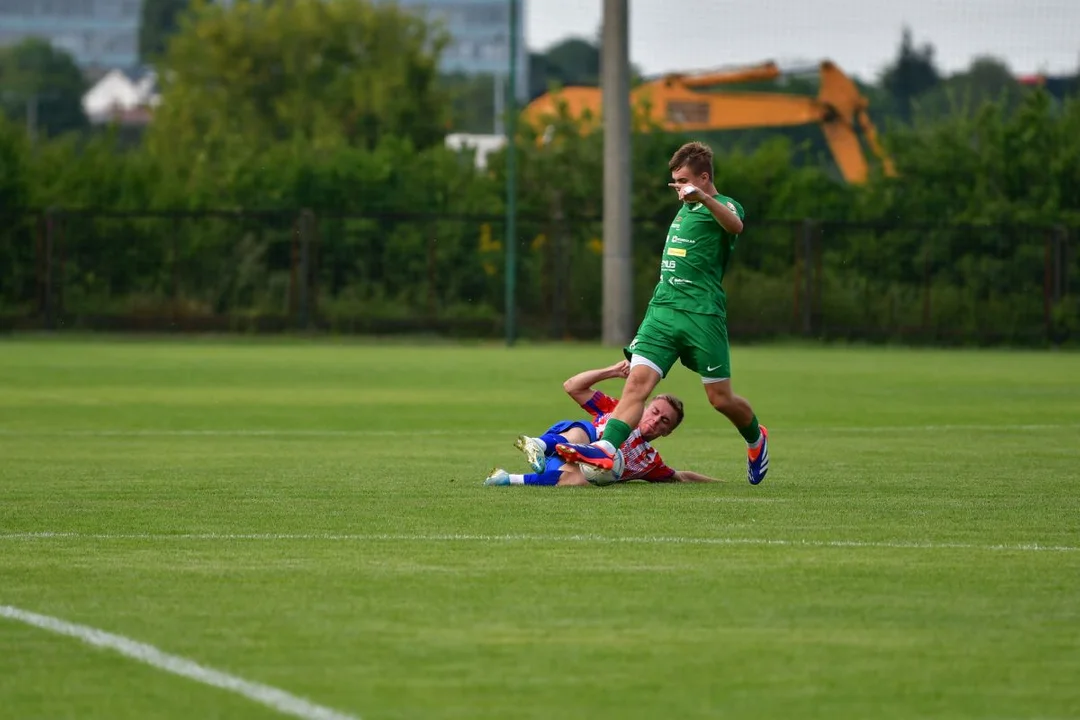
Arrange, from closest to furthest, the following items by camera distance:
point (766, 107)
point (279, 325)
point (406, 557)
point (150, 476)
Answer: point (406, 557), point (150, 476), point (279, 325), point (766, 107)

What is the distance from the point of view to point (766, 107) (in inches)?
2261

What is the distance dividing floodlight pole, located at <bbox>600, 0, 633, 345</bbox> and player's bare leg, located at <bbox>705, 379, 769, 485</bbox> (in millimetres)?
26319

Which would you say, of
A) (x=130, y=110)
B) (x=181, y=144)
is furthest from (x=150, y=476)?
(x=130, y=110)

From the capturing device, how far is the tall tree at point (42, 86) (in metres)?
126

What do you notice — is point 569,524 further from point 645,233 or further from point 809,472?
point 645,233

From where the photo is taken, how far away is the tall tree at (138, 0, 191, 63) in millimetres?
169750

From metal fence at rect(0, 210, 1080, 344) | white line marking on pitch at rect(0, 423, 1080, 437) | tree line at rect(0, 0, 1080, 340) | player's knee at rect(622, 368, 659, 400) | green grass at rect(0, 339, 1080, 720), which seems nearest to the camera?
green grass at rect(0, 339, 1080, 720)

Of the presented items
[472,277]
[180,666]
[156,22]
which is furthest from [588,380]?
[156,22]

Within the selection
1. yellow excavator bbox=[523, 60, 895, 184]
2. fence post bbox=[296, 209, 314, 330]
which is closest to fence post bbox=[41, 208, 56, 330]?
fence post bbox=[296, 209, 314, 330]

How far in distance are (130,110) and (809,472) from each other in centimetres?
14519

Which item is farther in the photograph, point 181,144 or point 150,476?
point 181,144

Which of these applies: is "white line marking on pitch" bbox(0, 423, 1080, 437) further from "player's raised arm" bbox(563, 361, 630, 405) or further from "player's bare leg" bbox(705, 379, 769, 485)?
"player's bare leg" bbox(705, 379, 769, 485)

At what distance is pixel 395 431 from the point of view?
17.5 meters

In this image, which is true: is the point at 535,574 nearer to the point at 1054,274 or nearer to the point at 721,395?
the point at 721,395
